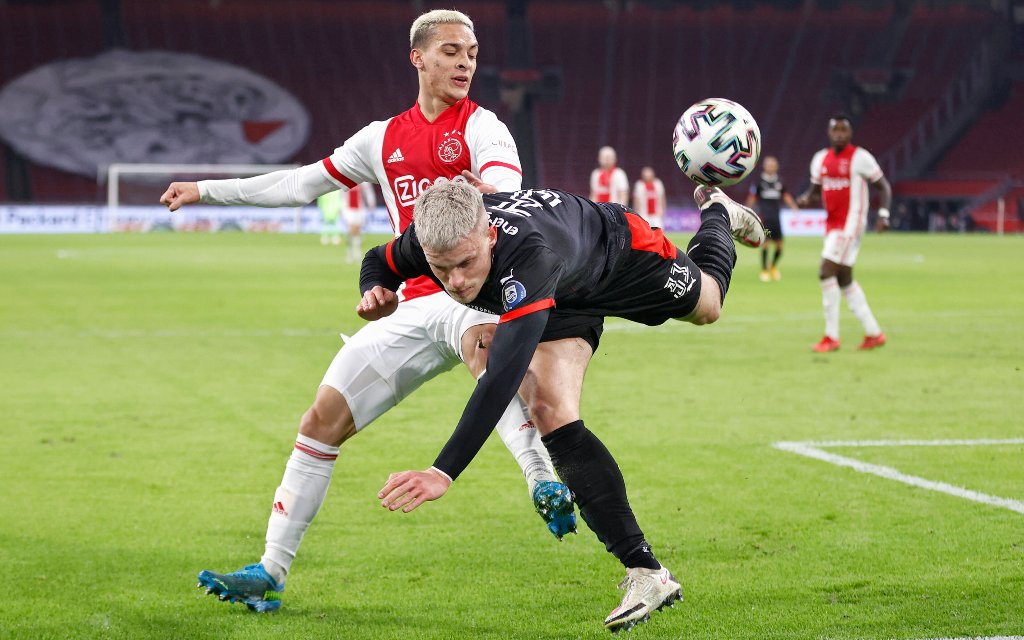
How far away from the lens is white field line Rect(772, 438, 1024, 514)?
6.30 meters

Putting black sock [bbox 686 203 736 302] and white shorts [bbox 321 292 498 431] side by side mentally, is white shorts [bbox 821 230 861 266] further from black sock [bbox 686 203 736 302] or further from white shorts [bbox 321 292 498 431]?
white shorts [bbox 321 292 498 431]

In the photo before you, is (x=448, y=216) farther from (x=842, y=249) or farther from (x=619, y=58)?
(x=619, y=58)

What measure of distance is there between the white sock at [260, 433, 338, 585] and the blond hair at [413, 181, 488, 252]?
1.25 metres

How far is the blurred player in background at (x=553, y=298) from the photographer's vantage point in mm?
3938

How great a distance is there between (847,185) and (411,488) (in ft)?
35.0

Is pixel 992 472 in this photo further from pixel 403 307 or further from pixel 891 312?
pixel 891 312

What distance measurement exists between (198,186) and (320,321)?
996cm

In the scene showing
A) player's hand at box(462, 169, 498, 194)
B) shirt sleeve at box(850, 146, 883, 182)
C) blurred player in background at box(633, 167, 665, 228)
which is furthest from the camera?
blurred player in background at box(633, 167, 665, 228)

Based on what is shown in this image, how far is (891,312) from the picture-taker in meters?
16.8

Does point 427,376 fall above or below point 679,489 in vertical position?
above

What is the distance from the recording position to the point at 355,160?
18.1 feet

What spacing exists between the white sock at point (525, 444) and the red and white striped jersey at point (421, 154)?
58 centimetres

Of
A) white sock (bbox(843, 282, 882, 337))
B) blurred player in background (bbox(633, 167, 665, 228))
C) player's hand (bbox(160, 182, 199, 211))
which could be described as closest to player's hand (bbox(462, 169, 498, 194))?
player's hand (bbox(160, 182, 199, 211))

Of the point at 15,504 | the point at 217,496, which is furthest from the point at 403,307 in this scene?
the point at 15,504
